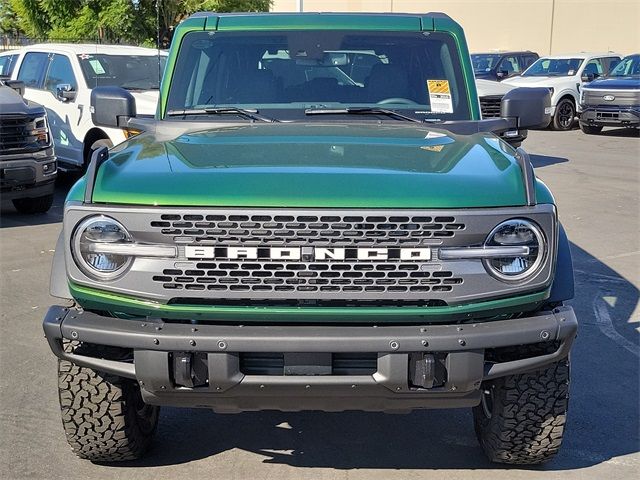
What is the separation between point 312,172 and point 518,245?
0.81 meters

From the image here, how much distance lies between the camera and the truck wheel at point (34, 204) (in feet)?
32.8

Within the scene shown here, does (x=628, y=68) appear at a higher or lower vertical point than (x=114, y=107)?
lower

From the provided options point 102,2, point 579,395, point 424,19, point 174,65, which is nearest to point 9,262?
point 174,65

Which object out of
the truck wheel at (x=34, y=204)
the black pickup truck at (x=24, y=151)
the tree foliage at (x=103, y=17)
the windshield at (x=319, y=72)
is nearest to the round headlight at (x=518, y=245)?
the windshield at (x=319, y=72)

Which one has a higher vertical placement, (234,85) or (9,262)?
(234,85)

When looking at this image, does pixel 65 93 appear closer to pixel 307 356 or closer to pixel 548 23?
pixel 307 356

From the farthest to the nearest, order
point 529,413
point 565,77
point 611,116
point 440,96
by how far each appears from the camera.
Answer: point 565,77
point 611,116
point 440,96
point 529,413

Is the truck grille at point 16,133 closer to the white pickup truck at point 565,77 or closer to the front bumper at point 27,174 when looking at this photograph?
the front bumper at point 27,174

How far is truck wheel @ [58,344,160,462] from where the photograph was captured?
11.9ft

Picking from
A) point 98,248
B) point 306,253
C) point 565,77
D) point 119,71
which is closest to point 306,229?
point 306,253

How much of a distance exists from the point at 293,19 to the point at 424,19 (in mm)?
739

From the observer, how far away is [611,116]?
61.6ft

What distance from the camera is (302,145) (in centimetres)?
377

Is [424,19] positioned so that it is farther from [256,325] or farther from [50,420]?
[50,420]
